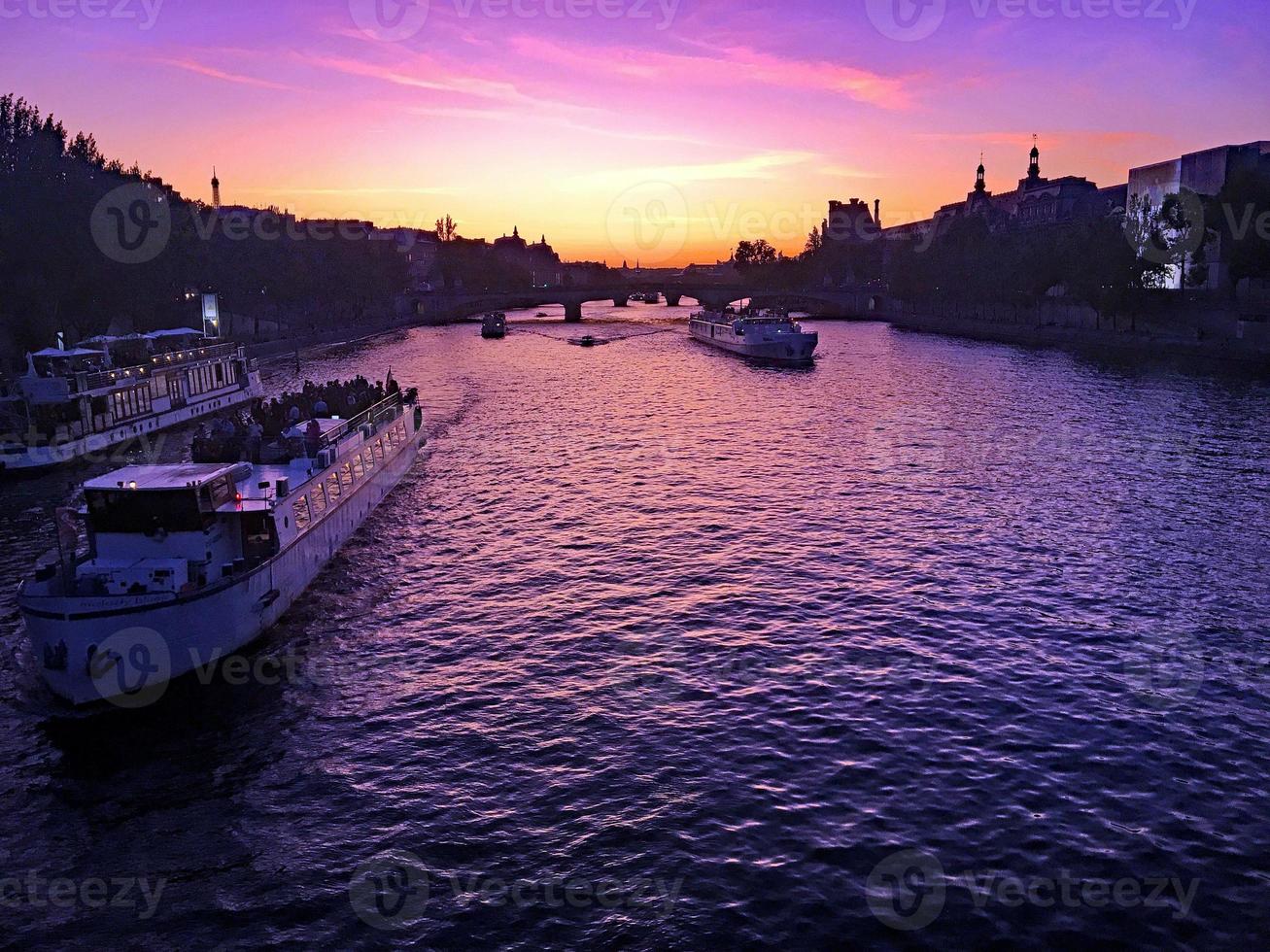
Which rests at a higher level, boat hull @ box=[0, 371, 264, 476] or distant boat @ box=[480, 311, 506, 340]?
distant boat @ box=[480, 311, 506, 340]

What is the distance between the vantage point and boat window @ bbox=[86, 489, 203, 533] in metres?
24.5

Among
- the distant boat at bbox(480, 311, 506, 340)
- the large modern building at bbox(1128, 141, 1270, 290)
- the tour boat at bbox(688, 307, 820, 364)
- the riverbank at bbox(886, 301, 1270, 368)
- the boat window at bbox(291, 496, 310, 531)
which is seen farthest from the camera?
the distant boat at bbox(480, 311, 506, 340)

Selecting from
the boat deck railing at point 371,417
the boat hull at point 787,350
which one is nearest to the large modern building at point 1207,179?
the boat hull at point 787,350

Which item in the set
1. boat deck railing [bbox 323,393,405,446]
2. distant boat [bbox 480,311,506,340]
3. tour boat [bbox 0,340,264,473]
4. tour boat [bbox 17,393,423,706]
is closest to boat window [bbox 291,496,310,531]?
tour boat [bbox 17,393,423,706]

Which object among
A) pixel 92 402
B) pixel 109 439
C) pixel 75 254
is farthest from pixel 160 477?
pixel 75 254

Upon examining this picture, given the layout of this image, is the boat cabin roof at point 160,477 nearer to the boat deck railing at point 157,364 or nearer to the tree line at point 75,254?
the boat deck railing at point 157,364

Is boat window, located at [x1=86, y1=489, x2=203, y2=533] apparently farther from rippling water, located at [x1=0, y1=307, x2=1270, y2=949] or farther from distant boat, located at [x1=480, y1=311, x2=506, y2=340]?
distant boat, located at [x1=480, y1=311, x2=506, y2=340]

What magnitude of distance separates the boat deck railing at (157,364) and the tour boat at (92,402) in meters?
0.07

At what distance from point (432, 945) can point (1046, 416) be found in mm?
62766

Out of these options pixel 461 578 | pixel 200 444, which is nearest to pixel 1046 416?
pixel 461 578

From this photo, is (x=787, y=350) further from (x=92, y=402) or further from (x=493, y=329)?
(x=92, y=402)

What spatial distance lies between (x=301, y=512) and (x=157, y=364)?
42.9 metres

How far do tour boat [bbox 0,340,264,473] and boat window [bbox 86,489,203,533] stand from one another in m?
30.9

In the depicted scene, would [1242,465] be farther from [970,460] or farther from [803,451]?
[803,451]
